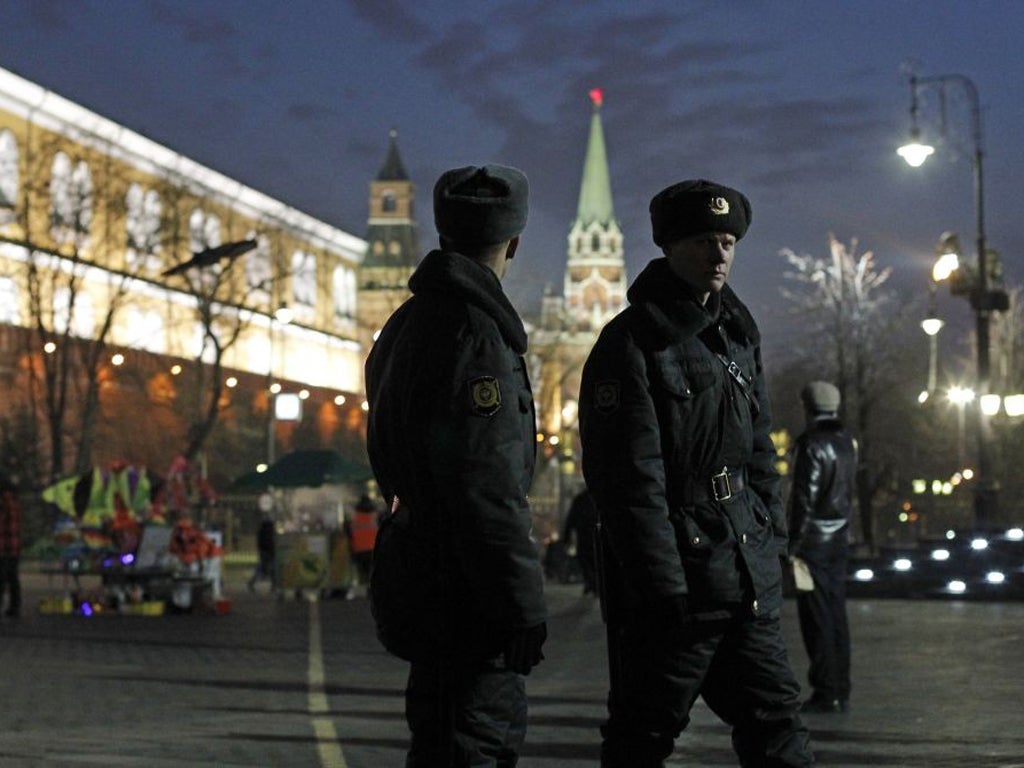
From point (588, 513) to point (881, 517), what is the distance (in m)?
35.6

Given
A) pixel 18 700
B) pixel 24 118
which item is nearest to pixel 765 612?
pixel 18 700

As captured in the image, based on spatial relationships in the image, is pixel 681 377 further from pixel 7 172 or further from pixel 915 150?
pixel 7 172

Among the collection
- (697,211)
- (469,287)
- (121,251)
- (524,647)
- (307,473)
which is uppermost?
(121,251)

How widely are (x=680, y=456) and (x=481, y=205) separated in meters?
1.14

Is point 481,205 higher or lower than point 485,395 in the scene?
higher

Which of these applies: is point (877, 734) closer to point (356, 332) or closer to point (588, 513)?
point (588, 513)

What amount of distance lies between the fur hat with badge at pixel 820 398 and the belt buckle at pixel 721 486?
241 inches

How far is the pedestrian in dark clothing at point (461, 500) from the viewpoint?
16.0 feet

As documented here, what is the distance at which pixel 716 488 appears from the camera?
6023mm

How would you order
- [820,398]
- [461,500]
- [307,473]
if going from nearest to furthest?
[461,500], [820,398], [307,473]

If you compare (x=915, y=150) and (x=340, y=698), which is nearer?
(x=340, y=698)

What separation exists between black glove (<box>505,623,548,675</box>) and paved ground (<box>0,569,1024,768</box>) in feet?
15.5

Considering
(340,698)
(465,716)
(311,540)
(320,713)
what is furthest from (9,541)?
(465,716)

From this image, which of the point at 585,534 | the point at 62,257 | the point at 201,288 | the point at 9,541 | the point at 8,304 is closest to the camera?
the point at 9,541
